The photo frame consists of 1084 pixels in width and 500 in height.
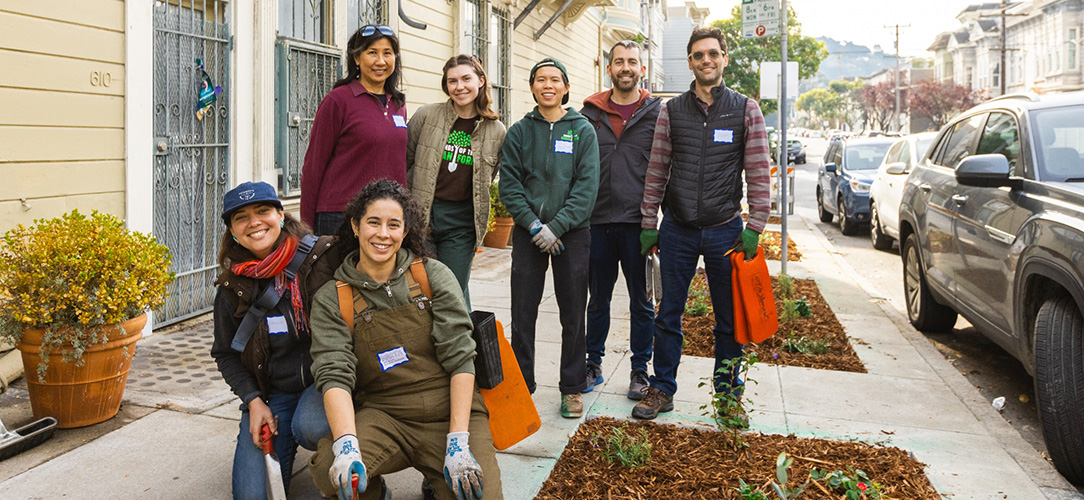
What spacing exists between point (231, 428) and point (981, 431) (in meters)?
4.04

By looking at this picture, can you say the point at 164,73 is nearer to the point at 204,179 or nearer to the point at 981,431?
the point at 204,179

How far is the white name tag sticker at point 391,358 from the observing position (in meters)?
3.31

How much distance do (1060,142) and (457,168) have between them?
3729 millimetres

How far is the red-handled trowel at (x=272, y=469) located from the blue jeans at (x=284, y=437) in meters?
0.06

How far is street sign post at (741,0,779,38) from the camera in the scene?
9.93 meters

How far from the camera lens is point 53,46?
214 inches

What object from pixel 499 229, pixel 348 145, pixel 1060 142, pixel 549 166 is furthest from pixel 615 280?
pixel 499 229

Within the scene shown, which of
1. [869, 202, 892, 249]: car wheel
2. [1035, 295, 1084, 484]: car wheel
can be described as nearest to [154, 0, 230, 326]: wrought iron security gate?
[1035, 295, 1084, 484]: car wheel

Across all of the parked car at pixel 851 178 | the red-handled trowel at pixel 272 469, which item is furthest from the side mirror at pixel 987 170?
the parked car at pixel 851 178

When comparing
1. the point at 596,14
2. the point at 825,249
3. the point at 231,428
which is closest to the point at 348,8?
the point at 231,428

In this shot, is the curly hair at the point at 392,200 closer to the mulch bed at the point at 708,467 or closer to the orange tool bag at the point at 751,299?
the mulch bed at the point at 708,467

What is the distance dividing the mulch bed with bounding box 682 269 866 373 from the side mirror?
152 centimetres

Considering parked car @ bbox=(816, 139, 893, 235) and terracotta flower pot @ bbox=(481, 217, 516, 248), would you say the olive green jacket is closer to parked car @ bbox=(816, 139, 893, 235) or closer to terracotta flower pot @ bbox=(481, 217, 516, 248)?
terracotta flower pot @ bbox=(481, 217, 516, 248)

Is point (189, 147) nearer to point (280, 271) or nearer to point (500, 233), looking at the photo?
point (280, 271)
